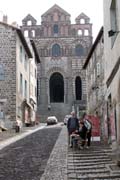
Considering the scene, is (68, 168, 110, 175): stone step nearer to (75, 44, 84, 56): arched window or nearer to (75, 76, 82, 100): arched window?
(75, 76, 82, 100): arched window

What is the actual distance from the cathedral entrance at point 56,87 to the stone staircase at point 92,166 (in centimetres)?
5496

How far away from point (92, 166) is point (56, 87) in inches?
2332

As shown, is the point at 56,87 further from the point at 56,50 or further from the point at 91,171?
the point at 91,171


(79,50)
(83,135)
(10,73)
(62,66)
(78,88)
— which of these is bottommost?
(83,135)

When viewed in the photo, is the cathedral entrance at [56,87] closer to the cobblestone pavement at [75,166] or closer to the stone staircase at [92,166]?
the cobblestone pavement at [75,166]

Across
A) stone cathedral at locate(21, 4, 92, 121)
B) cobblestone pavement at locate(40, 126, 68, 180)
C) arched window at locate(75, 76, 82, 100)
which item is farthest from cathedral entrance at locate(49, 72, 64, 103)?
cobblestone pavement at locate(40, 126, 68, 180)

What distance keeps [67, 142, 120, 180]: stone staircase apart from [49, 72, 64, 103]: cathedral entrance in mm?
54961

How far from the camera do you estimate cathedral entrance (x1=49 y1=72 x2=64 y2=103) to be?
7057cm

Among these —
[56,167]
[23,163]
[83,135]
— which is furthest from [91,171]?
[83,135]

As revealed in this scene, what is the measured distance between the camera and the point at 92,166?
11.8 metres

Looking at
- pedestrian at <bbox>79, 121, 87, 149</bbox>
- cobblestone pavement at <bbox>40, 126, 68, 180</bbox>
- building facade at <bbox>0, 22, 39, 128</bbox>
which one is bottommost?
cobblestone pavement at <bbox>40, 126, 68, 180</bbox>

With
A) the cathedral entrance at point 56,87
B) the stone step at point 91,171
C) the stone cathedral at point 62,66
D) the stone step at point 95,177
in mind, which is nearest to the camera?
the stone step at point 95,177

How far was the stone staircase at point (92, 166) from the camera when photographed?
10209mm

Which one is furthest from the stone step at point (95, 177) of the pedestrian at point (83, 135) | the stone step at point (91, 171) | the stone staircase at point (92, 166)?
the pedestrian at point (83, 135)
